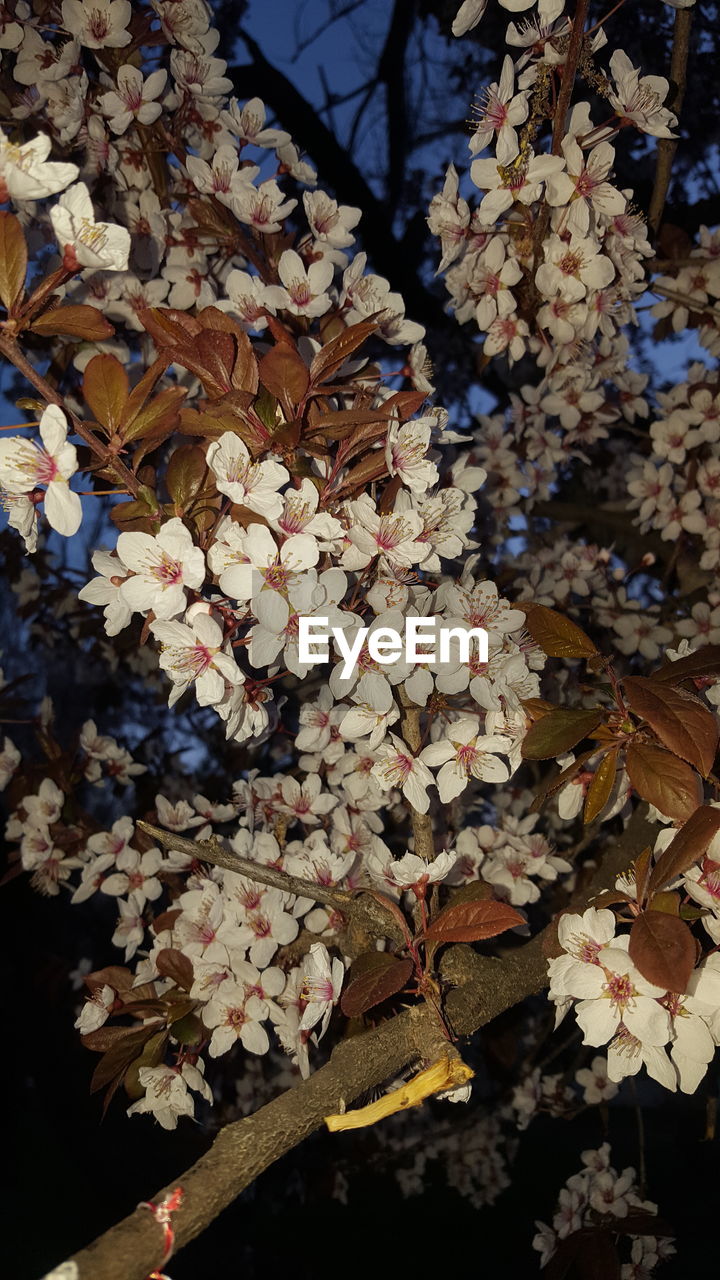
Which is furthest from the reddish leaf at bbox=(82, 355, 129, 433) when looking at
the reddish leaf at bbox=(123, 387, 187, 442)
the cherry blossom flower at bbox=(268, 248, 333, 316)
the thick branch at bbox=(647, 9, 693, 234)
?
the thick branch at bbox=(647, 9, 693, 234)

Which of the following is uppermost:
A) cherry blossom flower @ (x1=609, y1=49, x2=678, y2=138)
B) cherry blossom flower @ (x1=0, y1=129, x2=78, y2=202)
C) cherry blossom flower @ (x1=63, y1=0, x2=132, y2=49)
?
cherry blossom flower @ (x1=63, y1=0, x2=132, y2=49)

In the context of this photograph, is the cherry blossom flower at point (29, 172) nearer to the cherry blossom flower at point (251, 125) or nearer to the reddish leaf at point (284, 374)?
the reddish leaf at point (284, 374)

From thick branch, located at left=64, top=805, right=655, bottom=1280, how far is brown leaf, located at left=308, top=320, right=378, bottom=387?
64 centimetres

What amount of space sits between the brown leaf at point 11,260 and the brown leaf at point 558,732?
2.07ft

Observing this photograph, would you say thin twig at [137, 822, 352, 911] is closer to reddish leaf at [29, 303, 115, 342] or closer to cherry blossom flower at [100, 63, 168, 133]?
reddish leaf at [29, 303, 115, 342]

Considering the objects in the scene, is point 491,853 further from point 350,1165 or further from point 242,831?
point 350,1165

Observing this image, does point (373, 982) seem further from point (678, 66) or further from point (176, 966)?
point (678, 66)

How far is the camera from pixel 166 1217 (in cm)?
71

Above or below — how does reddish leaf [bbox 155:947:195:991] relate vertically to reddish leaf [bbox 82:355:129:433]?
below

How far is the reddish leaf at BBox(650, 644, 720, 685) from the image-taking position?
969 mm

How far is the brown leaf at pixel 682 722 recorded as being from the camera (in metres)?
0.87

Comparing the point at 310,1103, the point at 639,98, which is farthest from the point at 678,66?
the point at 310,1103

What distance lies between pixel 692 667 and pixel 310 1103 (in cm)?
57

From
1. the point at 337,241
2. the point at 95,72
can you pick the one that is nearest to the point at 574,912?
the point at 337,241
